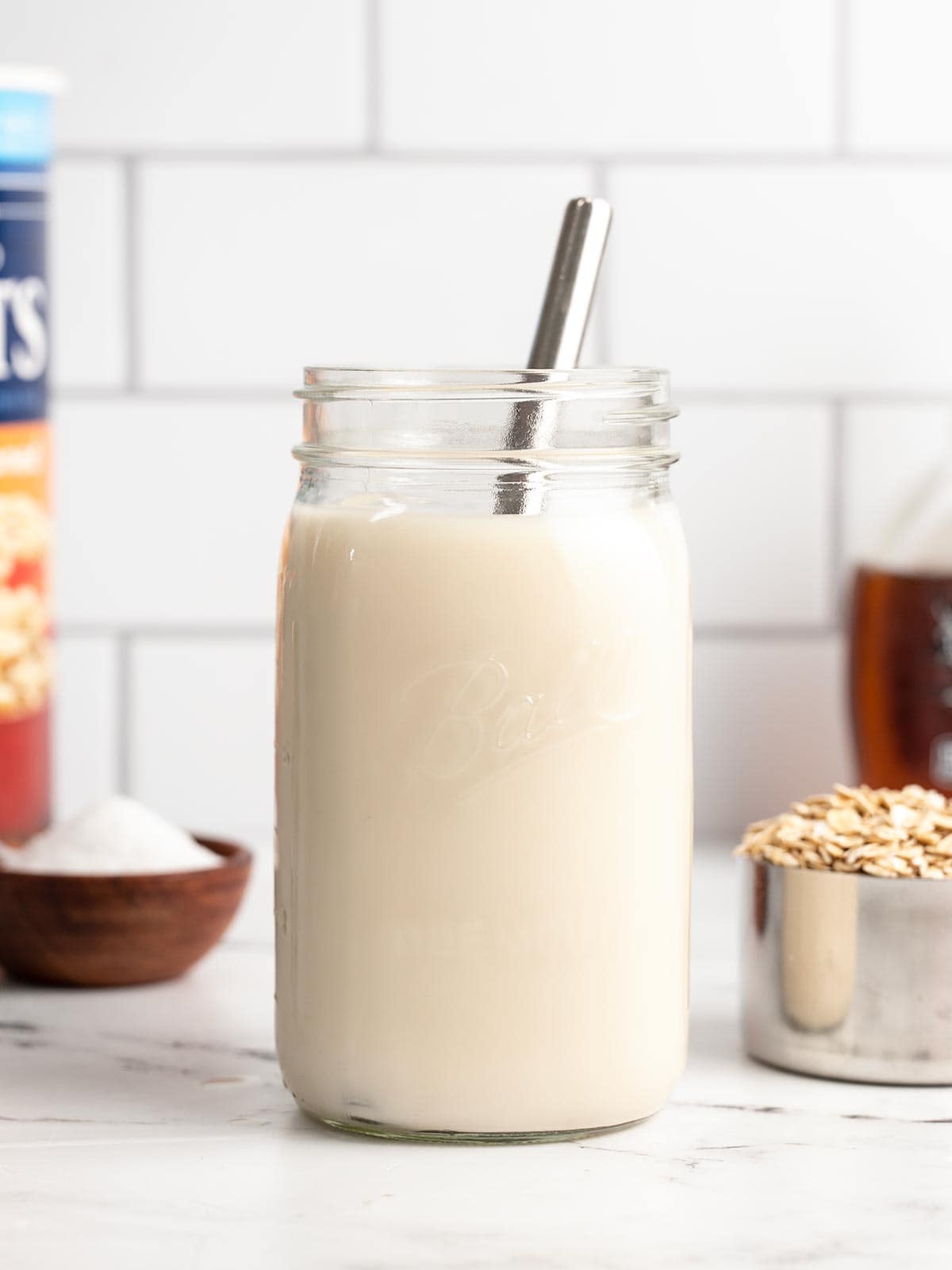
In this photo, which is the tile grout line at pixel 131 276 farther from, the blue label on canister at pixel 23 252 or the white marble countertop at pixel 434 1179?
the white marble countertop at pixel 434 1179

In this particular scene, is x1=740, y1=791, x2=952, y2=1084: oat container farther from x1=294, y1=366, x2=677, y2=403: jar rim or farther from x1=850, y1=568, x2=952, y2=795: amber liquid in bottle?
x1=850, y1=568, x2=952, y2=795: amber liquid in bottle

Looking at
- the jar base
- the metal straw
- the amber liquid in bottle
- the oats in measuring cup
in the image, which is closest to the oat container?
the oats in measuring cup

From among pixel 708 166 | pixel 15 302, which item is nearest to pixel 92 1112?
pixel 15 302

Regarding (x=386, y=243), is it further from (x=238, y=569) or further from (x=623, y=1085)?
(x=623, y=1085)

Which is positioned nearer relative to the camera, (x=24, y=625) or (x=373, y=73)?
(x=24, y=625)

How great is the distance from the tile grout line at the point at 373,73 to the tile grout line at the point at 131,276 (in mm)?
138

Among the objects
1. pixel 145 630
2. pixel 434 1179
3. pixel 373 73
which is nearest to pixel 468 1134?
pixel 434 1179

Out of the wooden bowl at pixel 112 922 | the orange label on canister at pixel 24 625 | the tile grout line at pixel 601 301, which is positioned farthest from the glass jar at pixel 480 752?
the tile grout line at pixel 601 301

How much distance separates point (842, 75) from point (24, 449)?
0.52 m

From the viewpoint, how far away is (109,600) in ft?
3.53

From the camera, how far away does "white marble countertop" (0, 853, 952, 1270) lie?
0.49 meters

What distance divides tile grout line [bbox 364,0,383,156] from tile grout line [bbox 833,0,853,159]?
266 mm

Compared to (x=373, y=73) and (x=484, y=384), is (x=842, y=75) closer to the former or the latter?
(x=373, y=73)

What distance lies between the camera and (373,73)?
105cm
